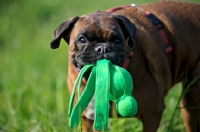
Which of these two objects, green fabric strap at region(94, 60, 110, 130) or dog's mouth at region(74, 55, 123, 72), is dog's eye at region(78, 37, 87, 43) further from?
green fabric strap at region(94, 60, 110, 130)

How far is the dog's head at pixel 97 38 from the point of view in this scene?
13.3 ft

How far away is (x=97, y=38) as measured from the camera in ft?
13.6

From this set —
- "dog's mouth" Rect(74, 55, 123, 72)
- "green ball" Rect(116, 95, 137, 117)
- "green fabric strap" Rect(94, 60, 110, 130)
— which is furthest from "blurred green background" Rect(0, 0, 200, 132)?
"dog's mouth" Rect(74, 55, 123, 72)

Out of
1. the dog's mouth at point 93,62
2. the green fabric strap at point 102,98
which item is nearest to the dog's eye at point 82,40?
the dog's mouth at point 93,62

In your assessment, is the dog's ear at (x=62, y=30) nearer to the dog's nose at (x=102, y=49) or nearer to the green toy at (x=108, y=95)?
the dog's nose at (x=102, y=49)

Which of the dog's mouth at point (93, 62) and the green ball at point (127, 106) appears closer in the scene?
the green ball at point (127, 106)

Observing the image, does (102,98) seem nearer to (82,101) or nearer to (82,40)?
(82,101)

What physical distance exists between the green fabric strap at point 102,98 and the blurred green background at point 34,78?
14 centimetres

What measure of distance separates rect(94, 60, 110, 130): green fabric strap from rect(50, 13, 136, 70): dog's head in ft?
0.87

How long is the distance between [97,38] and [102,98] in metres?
0.63

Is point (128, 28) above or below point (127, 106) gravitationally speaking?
above

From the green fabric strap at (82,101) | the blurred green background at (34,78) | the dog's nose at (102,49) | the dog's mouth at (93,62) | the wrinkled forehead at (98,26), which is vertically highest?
the wrinkled forehead at (98,26)

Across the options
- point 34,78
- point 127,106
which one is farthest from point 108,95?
point 34,78

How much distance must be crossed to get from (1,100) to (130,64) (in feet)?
7.03
